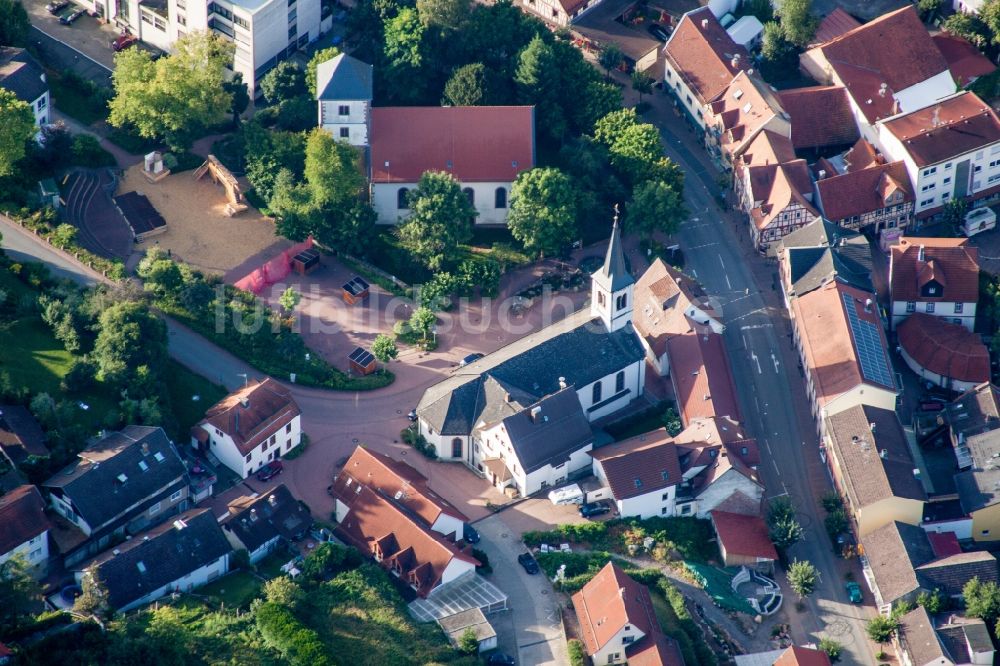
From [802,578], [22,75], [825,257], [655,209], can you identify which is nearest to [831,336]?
[825,257]

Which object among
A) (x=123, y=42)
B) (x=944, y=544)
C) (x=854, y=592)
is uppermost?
(x=123, y=42)

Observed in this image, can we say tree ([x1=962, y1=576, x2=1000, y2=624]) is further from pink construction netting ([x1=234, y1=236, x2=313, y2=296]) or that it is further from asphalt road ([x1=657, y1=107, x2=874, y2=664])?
pink construction netting ([x1=234, y1=236, x2=313, y2=296])

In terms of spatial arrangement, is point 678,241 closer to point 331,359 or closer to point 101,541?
point 331,359

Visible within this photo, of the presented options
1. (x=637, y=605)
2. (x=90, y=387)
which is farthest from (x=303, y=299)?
(x=637, y=605)

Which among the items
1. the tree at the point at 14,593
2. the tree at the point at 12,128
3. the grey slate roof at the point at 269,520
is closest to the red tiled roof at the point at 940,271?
the grey slate roof at the point at 269,520

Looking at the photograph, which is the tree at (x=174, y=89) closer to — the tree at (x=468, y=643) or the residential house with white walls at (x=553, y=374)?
the residential house with white walls at (x=553, y=374)

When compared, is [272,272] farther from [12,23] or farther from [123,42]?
[12,23]

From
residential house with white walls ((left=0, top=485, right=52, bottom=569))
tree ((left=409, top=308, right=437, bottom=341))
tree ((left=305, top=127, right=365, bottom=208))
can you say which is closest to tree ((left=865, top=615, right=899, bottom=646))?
tree ((left=409, top=308, right=437, bottom=341))
